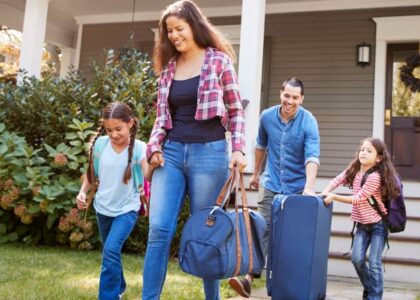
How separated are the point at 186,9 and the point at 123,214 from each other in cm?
128

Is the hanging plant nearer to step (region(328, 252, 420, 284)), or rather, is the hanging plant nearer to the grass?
step (region(328, 252, 420, 284))

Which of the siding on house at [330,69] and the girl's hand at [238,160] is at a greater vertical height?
the siding on house at [330,69]

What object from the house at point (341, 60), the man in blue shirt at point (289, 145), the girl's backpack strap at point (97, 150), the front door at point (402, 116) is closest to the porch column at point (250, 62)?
the house at point (341, 60)

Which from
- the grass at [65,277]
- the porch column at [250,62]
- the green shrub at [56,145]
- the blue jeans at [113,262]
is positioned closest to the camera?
the blue jeans at [113,262]

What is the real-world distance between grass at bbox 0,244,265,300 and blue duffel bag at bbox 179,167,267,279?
128 cm

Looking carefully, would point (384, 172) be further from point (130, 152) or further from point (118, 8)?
point (118, 8)

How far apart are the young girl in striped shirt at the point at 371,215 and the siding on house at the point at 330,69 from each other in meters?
4.05

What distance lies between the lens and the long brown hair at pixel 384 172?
362 centimetres

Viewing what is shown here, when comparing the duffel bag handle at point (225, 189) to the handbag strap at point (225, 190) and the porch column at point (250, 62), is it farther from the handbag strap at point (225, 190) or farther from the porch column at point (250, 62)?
the porch column at point (250, 62)

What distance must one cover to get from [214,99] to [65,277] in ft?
7.34

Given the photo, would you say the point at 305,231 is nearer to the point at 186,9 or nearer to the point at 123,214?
the point at 123,214

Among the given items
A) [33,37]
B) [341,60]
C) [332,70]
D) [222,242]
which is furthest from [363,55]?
[222,242]

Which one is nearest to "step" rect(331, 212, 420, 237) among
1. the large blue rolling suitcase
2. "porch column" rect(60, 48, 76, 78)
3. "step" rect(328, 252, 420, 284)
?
"step" rect(328, 252, 420, 284)

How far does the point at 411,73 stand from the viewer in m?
7.66
